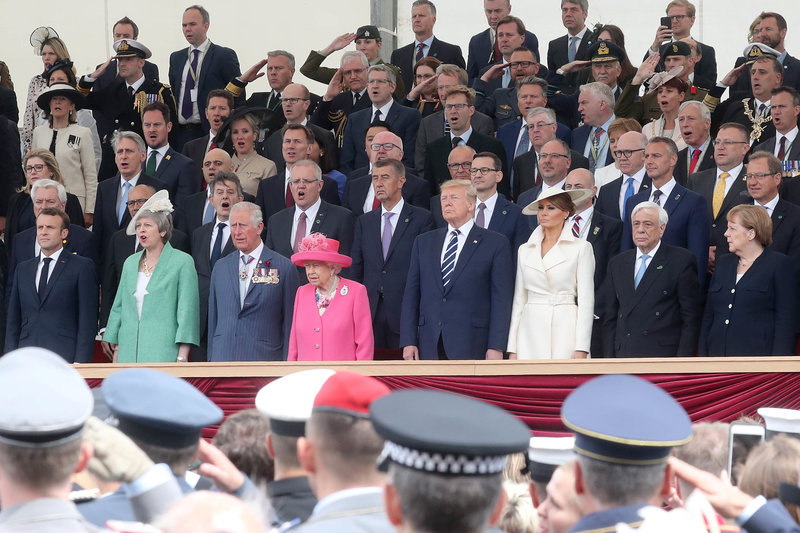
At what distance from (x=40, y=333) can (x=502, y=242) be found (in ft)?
9.98

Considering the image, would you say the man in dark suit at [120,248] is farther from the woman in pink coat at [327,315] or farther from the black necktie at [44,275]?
the woman in pink coat at [327,315]

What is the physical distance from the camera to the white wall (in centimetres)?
1343

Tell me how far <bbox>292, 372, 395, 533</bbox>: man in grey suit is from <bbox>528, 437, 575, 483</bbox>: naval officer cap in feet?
2.66

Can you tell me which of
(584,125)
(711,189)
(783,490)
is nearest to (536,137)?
(584,125)

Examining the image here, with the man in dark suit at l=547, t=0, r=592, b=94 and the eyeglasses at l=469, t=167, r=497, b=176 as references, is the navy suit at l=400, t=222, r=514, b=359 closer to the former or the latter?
the eyeglasses at l=469, t=167, r=497, b=176

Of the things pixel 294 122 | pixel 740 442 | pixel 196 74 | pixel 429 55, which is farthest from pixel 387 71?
pixel 740 442

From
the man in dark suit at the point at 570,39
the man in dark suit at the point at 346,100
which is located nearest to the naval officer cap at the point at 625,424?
the man in dark suit at the point at 346,100

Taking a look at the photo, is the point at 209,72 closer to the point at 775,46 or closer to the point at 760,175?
the point at 775,46

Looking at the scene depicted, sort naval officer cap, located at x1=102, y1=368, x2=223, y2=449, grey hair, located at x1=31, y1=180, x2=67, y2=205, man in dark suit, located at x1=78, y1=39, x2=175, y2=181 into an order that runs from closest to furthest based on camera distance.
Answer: naval officer cap, located at x1=102, y1=368, x2=223, y2=449, grey hair, located at x1=31, y1=180, x2=67, y2=205, man in dark suit, located at x1=78, y1=39, x2=175, y2=181

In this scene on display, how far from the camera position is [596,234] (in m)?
7.42

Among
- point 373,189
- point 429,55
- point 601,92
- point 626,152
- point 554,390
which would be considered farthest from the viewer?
point 429,55

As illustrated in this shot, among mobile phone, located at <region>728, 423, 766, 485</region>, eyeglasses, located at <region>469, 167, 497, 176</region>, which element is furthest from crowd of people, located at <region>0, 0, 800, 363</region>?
mobile phone, located at <region>728, 423, 766, 485</region>

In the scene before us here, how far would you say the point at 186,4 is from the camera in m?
14.1

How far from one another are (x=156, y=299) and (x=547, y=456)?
489cm
